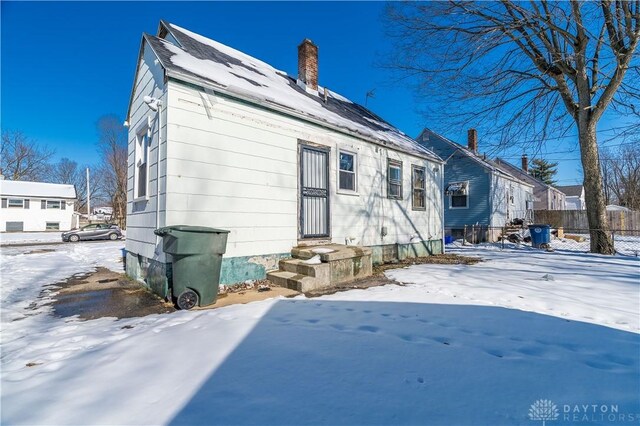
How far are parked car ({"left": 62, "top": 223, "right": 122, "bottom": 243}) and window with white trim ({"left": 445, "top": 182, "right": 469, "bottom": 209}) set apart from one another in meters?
22.8

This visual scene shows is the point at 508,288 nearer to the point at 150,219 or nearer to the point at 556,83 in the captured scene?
the point at 150,219

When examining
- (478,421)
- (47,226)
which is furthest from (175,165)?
(47,226)

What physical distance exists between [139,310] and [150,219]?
67.2 inches

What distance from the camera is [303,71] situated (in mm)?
9547

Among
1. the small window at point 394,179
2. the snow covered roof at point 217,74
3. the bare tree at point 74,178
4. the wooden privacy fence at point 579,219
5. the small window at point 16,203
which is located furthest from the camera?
the bare tree at point 74,178

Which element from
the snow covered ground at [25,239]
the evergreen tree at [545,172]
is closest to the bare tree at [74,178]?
the snow covered ground at [25,239]

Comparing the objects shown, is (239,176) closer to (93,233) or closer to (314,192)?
(314,192)

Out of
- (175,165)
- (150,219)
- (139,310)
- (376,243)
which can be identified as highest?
(175,165)

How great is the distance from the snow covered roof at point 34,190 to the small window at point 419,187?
113 feet

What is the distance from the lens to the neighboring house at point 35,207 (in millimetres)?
26188

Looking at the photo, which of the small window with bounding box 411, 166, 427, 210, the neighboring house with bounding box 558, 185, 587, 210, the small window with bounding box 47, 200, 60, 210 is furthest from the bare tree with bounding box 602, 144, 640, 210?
the small window with bounding box 47, 200, 60, 210

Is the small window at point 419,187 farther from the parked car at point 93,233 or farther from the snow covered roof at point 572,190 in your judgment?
the snow covered roof at point 572,190

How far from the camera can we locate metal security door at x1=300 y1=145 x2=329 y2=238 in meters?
6.48

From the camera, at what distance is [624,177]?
35.0 meters
